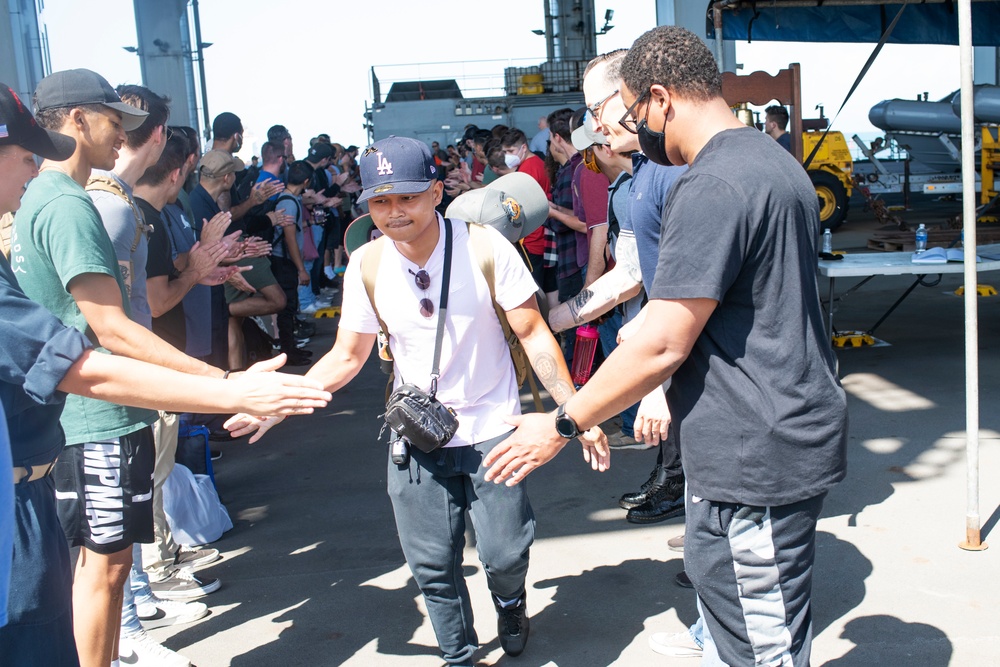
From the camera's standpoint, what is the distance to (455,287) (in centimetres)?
304

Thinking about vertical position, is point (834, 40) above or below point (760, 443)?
above

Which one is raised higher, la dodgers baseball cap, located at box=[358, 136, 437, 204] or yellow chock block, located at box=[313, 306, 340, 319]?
la dodgers baseball cap, located at box=[358, 136, 437, 204]

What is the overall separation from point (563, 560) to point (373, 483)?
5.54ft

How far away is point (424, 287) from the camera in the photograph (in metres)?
3.03

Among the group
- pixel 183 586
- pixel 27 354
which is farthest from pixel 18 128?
pixel 183 586

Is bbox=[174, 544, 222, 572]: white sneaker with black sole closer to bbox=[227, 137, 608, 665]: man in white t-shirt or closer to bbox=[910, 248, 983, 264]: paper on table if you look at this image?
bbox=[227, 137, 608, 665]: man in white t-shirt

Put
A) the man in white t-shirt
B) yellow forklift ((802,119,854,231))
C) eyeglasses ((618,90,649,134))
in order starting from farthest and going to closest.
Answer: yellow forklift ((802,119,854,231)) → the man in white t-shirt → eyeglasses ((618,90,649,134))

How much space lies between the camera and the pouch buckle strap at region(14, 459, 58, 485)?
212 cm

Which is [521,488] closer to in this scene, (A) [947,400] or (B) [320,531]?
(B) [320,531]

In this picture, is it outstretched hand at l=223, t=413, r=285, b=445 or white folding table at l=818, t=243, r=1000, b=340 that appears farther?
white folding table at l=818, t=243, r=1000, b=340

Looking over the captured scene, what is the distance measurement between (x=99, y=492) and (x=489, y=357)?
4.31 feet

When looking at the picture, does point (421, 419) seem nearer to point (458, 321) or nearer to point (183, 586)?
point (458, 321)

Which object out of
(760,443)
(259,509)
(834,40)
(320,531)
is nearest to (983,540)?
(760,443)

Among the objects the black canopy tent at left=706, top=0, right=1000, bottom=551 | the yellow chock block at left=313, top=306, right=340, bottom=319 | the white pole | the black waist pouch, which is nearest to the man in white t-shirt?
the black waist pouch
